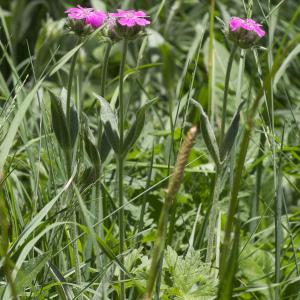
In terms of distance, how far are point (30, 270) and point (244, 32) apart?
0.43 m

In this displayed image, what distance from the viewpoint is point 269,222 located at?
1.41 meters

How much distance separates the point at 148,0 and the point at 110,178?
1.30 meters

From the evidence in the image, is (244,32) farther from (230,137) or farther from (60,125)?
(60,125)

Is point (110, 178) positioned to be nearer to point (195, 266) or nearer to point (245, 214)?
point (245, 214)

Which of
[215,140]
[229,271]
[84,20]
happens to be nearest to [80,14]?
[84,20]

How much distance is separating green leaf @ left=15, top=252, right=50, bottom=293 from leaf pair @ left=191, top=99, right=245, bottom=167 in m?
0.31

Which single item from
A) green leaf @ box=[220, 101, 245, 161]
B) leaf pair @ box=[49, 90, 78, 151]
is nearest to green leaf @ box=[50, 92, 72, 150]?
leaf pair @ box=[49, 90, 78, 151]

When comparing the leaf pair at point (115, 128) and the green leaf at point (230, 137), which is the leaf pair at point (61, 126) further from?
the green leaf at point (230, 137)

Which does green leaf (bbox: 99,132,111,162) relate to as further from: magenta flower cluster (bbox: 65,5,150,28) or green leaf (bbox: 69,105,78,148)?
magenta flower cluster (bbox: 65,5,150,28)

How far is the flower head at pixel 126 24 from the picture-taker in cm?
92

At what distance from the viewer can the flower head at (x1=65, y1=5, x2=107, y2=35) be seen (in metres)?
0.95

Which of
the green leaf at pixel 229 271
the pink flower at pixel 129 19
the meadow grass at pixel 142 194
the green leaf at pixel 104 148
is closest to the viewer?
the green leaf at pixel 229 271

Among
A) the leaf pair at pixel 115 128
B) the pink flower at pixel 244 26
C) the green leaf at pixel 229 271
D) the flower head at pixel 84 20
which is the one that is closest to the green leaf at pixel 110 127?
the leaf pair at pixel 115 128

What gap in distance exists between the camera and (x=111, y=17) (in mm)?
948
